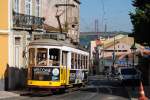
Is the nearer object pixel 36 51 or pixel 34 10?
pixel 36 51

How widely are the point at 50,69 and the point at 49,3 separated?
29.7m

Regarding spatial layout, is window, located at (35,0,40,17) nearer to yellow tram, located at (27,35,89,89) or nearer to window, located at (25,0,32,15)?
Answer: window, located at (25,0,32,15)

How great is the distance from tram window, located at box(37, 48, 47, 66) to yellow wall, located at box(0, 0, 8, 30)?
756 centimetres

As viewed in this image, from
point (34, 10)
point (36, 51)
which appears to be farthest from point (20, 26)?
point (36, 51)

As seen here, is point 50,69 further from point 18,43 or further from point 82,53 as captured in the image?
point 18,43

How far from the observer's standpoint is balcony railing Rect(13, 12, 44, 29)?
143 ft

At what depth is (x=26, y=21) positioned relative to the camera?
45.4 metres

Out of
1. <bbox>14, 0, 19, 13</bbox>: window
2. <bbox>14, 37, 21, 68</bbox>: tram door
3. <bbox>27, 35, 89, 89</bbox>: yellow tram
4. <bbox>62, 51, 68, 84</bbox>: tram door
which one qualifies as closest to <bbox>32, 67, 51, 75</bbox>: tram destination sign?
<bbox>27, 35, 89, 89</bbox>: yellow tram

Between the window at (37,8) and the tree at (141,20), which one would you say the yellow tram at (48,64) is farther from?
the window at (37,8)

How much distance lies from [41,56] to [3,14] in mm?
8204

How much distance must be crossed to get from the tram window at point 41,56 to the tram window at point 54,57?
33cm

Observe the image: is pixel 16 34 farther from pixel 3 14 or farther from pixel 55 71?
pixel 55 71

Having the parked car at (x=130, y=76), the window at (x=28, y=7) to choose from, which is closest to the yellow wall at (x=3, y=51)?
the window at (x=28, y=7)

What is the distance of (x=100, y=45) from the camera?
13688 cm
